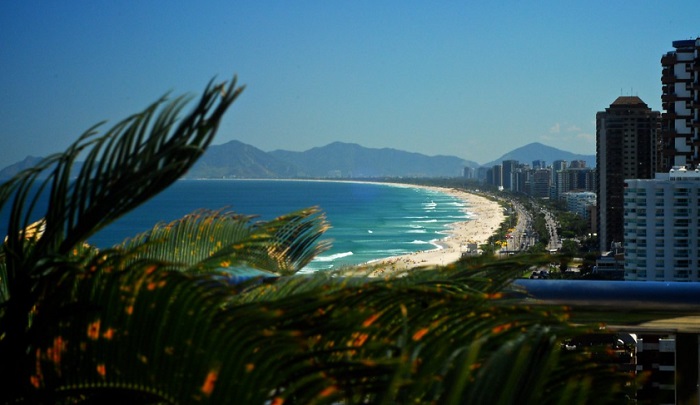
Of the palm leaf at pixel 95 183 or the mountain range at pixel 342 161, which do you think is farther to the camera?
the mountain range at pixel 342 161

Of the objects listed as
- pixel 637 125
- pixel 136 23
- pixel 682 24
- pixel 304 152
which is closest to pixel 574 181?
pixel 682 24

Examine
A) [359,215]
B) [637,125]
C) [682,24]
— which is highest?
[682,24]

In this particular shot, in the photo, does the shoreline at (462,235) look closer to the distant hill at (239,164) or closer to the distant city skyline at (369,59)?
the distant city skyline at (369,59)

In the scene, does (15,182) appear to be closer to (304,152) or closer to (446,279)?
(446,279)

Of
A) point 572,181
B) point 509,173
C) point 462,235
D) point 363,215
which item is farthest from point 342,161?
point 462,235

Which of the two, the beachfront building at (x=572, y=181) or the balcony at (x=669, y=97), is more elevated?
the balcony at (x=669, y=97)

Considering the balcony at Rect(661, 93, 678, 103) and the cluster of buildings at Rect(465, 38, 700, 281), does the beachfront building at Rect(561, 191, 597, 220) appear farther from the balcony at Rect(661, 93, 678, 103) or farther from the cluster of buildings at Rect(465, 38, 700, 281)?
the balcony at Rect(661, 93, 678, 103)

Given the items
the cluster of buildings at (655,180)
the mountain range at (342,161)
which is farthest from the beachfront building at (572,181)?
the mountain range at (342,161)
